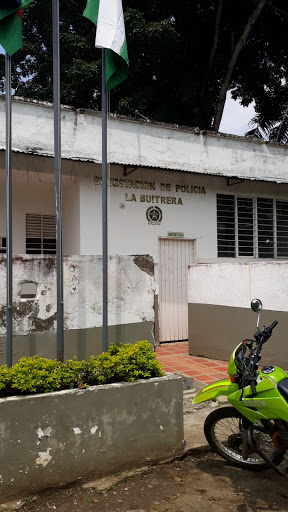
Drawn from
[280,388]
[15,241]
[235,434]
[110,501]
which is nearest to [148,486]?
[110,501]

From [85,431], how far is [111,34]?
3778 millimetres

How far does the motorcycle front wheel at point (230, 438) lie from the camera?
369 cm

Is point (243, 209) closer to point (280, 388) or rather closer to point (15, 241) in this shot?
point (15, 241)

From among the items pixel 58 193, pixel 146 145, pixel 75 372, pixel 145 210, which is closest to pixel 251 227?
pixel 145 210

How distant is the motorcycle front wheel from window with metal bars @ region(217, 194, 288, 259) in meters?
6.43

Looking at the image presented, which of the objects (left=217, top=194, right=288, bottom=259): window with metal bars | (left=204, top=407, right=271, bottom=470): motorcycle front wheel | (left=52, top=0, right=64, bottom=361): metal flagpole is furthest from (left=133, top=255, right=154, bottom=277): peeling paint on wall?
(left=217, top=194, right=288, bottom=259): window with metal bars

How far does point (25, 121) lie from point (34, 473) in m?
6.35

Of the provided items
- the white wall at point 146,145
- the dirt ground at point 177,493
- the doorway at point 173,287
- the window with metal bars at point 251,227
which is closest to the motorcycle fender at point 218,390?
the dirt ground at point 177,493

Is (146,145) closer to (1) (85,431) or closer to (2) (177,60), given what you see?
(1) (85,431)

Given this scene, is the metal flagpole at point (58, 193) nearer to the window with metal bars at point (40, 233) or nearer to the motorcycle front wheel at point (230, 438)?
the motorcycle front wheel at point (230, 438)

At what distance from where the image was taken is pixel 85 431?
3.44 meters

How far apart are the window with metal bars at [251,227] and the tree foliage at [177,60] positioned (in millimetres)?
5771

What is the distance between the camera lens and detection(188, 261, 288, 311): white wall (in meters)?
6.75

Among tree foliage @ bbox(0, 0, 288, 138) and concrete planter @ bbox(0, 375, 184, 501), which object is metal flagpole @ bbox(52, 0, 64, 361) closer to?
concrete planter @ bbox(0, 375, 184, 501)
